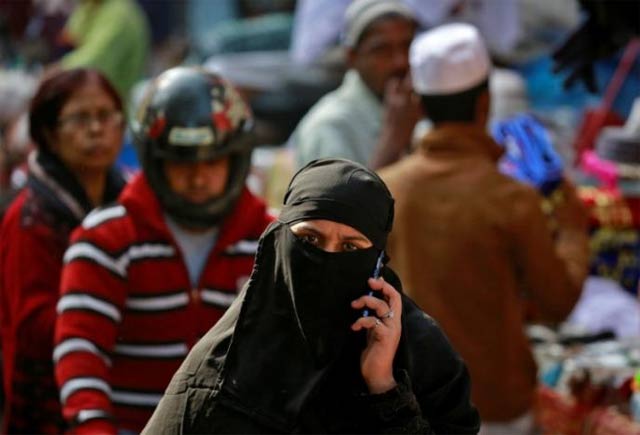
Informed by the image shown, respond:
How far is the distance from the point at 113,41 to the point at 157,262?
6188 mm

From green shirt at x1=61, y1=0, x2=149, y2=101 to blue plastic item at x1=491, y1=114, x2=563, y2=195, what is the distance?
13.7 ft

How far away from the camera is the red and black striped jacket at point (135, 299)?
4.32m

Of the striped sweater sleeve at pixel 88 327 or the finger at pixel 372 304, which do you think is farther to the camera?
the striped sweater sleeve at pixel 88 327

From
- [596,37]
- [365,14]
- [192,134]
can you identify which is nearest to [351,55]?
[365,14]

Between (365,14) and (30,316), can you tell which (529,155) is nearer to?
(365,14)

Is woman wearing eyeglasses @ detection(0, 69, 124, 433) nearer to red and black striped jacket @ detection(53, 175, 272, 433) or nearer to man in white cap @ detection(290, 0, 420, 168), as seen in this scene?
red and black striped jacket @ detection(53, 175, 272, 433)

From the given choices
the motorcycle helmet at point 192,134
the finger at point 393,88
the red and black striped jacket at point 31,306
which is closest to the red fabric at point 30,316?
the red and black striped jacket at point 31,306

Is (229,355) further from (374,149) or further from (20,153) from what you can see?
(20,153)

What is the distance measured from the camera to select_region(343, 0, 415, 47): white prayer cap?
621 centimetres

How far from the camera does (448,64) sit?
5.09 metres

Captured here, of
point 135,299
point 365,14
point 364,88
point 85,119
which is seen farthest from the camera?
point 365,14

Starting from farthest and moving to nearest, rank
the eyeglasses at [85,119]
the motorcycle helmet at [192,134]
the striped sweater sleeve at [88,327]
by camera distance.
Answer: the eyeglasses at [85,119] < the motorcycle helmet at [192,134] < the striped sweater sleeve at [88,327]

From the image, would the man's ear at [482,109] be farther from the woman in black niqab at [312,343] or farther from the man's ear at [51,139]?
the woman in black niqab at [312,343]

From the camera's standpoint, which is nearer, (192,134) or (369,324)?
(369,324)
